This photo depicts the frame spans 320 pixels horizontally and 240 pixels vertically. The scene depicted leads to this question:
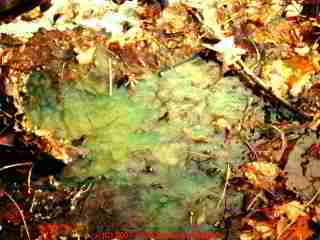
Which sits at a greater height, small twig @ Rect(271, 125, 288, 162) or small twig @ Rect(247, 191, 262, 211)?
small twig @ Rect(271, 125, 288, 162)

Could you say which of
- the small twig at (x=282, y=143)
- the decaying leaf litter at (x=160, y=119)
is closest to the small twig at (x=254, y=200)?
the decaying leaf litter at (x=160, y=119)

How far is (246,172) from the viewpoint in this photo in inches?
107

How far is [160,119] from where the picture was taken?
3.10 m

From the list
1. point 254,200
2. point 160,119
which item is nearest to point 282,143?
point 254,200

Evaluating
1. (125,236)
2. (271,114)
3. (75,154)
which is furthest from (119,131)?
(271,114)

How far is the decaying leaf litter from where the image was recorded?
2533mm

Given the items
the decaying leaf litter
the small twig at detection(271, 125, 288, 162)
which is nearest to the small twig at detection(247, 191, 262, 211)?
the decaying leaf litter

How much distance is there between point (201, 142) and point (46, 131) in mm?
1146

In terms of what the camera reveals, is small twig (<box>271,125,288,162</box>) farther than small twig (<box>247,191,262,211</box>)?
Yes

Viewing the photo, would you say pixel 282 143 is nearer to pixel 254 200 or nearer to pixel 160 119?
pixel 254 200

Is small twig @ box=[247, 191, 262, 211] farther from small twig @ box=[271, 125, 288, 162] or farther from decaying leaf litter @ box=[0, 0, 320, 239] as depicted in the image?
small twig @ box=[271, 125, 288, 162]

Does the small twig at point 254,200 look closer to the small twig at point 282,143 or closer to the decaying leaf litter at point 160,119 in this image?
the decaying leaf litter at point 160,119

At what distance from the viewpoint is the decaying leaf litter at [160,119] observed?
2.53m

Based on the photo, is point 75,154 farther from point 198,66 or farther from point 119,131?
point 198,66
